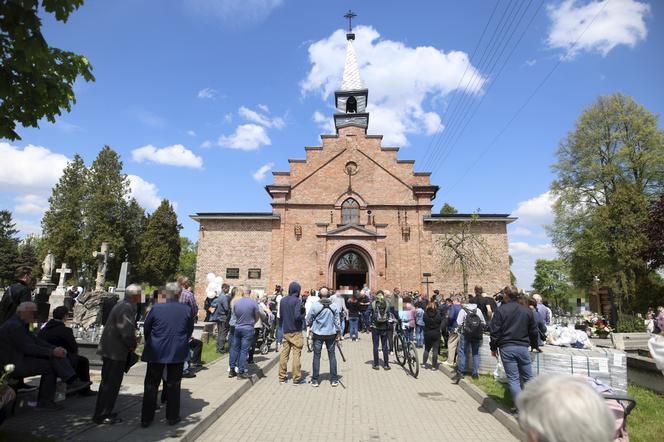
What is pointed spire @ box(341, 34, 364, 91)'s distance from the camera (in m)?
30.8

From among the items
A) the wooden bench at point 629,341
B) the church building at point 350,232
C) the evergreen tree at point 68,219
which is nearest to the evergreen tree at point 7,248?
the evergreen tree at point 68,219

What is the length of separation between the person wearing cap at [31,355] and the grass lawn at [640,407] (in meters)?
7.34

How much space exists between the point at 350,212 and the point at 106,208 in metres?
29.2

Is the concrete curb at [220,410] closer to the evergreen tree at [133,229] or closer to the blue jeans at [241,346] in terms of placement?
the blue jeans at [241,346]

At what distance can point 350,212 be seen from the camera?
26047 millimetres

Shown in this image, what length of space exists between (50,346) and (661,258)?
2221 centimetres

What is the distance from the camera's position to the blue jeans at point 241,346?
28.0ft

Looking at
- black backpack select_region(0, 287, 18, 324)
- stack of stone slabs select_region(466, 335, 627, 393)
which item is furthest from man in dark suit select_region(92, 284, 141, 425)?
stack of stone slabs select_region(466, 335, 627, 393)

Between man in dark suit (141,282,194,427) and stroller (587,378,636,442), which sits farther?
man in dark suit (141,282,194,427)

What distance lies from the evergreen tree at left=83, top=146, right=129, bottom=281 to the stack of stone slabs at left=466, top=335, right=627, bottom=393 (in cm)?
4161

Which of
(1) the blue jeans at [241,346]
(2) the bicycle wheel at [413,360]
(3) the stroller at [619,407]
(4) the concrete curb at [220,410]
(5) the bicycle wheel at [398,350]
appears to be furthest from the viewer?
(5) the bicycle wheel at [398,350]

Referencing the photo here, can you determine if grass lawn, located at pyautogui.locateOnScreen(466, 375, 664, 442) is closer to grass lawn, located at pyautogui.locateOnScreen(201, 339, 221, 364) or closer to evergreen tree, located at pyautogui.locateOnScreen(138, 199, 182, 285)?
grass lawn, located at pyautogui.locateOnScreen(201, 339, 221, 364)

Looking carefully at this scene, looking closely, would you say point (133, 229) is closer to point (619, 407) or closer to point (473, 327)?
point (473, 327)

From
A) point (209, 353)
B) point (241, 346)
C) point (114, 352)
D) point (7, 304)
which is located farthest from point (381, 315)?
point (7, 304)
